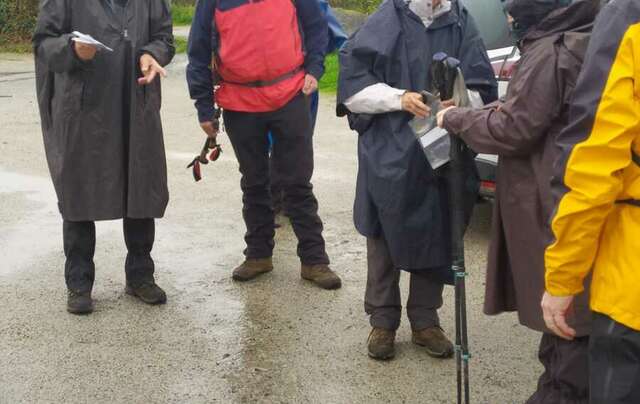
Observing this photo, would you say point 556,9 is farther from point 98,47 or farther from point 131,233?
point 131,233

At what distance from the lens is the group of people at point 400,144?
9.01 feet

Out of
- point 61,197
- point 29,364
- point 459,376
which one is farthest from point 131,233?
point 459,376

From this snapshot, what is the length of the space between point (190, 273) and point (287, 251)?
0.70 meters

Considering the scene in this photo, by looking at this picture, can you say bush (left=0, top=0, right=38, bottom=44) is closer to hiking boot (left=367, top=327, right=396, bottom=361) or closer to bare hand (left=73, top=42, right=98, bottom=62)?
bare hand (left=73, top=42, right=98, bottom=62)

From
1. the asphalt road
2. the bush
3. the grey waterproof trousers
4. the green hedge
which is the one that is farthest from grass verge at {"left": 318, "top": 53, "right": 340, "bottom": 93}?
the bush

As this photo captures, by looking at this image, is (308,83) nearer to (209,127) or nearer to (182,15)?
(209,127)

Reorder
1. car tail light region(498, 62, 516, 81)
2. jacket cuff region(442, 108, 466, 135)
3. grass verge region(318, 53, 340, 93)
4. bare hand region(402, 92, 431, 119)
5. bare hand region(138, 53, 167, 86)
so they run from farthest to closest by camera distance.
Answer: grass verge region(318, 53, 340, 93)
car tail light region(498, 62, 516, 81)
bare hand region(138, 53, 167, 86)
bare hand region(402, 92, 431, 119)
jacket cuff region(442, 108, 466, 135)

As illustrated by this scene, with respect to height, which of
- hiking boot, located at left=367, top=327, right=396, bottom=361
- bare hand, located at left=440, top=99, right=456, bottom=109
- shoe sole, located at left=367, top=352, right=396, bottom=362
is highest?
bare hand, located at left=440, top=99, right=456, bottom=109

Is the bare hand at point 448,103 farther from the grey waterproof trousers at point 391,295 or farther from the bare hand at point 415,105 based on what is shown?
the grey waterproof trousers at point 391,295

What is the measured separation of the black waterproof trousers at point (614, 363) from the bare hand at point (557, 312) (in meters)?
0.12

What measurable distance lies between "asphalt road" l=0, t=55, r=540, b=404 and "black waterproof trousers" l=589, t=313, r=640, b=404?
1.63 m

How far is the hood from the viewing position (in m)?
3.31

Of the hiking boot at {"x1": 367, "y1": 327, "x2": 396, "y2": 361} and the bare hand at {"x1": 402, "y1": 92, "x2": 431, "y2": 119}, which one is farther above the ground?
the bare hand at {"x1": 402, "y1": 92, "x2": 431, "y2": 119}

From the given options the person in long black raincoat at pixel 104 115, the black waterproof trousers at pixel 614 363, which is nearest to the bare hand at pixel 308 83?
the person in long black raincoat at pixel 104 115
